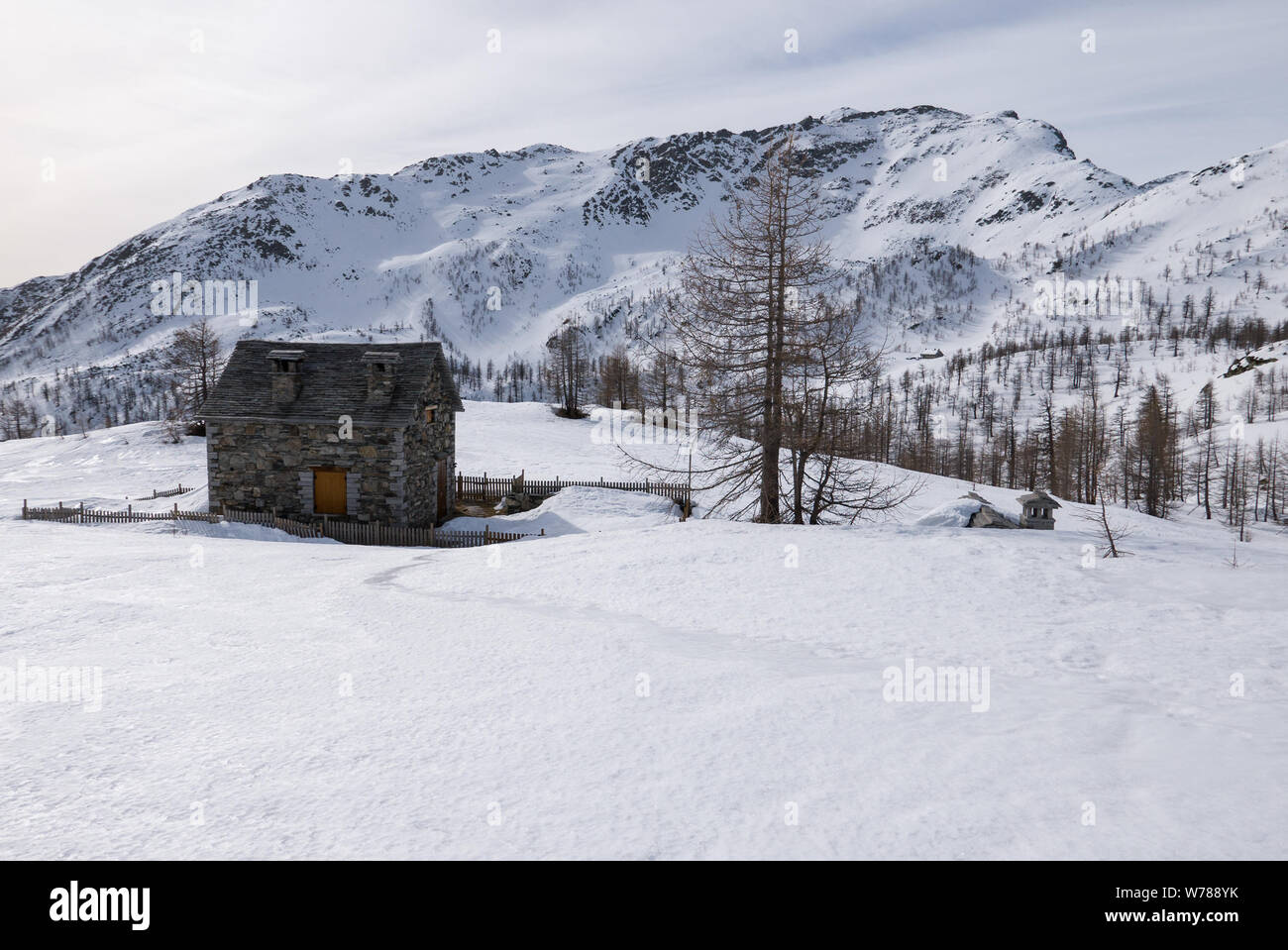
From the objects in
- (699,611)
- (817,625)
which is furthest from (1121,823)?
(699,611)

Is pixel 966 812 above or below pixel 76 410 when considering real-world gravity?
below

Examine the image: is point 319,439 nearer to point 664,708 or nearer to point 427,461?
point 427,461

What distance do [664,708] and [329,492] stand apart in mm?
24306

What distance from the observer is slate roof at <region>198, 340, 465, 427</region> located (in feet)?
90.0

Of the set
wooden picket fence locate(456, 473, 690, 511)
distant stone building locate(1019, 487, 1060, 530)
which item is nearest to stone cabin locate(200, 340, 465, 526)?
wooden picket fence locate(456, 473, 690, 511)

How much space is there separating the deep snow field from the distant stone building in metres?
17.9

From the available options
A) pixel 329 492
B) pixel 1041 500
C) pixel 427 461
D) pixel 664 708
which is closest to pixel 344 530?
Result: pixel 329 492

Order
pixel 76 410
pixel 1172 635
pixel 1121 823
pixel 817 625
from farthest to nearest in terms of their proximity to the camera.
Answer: pixel 76 410 < pixel 817 625 < pixel 1172 635 < pixel 1121 823

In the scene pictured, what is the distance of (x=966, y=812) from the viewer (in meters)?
4.98

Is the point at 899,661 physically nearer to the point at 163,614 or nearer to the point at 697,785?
the point at 697,785

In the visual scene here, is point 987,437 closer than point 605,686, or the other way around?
point 605,686

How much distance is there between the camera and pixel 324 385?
28.6 meters
